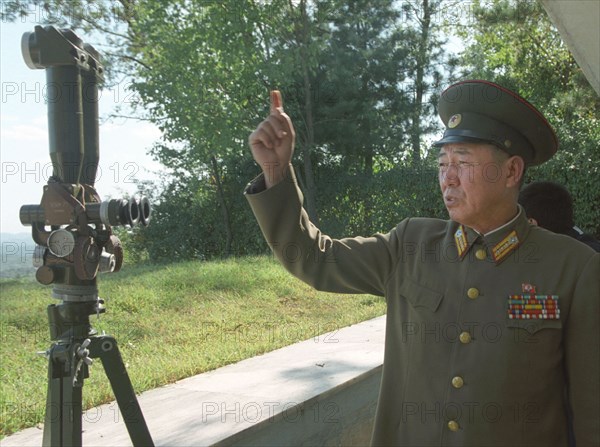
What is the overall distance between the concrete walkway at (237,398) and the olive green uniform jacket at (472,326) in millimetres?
950

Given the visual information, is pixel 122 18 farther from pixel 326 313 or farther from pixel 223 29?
pixel 326 313

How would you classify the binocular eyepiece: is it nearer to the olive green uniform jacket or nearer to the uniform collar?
the olive green uniform jacket

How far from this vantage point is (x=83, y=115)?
7.15 ft

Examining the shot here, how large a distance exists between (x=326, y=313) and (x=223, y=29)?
8934mm

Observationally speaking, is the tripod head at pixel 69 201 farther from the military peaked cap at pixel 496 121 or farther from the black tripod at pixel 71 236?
the military peaked cap at pixel 496 121

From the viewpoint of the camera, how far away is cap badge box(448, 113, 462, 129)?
77.0 inches

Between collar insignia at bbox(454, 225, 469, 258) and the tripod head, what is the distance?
1.04 m

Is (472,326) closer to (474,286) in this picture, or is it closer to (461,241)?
(474,286)

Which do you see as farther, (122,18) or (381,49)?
(122,18)

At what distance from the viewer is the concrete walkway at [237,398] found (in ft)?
8.63

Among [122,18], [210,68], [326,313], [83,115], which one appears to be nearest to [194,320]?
[326,313]

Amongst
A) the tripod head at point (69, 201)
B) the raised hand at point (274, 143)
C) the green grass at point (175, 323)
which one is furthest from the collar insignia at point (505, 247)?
the green grass at point (175, 323)

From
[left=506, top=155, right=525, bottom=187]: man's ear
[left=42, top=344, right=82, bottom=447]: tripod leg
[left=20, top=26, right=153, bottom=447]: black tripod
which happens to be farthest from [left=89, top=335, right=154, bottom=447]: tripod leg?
[left=506, top=155, right=525, bottom=187]: man's ear

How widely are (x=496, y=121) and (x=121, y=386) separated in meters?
1.46
